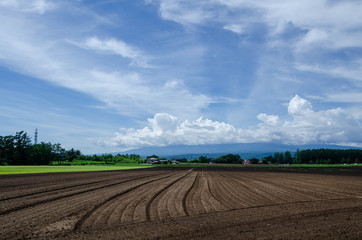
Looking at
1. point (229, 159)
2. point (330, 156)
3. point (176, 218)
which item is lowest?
point (229, 159)

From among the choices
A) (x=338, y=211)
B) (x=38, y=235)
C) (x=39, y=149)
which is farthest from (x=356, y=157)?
(x=38, y=235)

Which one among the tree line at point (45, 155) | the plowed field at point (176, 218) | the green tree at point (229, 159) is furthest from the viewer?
the green tree at point (229, 159)

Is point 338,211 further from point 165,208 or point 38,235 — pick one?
point 38,235

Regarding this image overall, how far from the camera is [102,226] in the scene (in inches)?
409

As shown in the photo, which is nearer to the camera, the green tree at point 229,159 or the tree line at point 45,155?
the tree line at point 45,155

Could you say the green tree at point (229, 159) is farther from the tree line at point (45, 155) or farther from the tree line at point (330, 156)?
the tree line at point (330, 156)

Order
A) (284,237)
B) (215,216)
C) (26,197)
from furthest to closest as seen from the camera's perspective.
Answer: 1. (26,197)
2. (215,216)
3. (284,237)

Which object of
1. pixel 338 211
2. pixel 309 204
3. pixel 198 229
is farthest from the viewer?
pixel 309 204

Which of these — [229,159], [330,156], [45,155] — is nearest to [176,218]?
[45,155]

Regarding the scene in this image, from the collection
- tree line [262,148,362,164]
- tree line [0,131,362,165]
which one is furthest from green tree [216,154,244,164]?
tree line [262,148,362,164]

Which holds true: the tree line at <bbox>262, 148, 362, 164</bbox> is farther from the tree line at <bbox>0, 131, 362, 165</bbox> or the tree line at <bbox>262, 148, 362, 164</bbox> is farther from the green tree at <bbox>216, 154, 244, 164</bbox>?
the green tree at <bbox>216, 154, 244, 164</bbox>

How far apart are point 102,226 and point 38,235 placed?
83.4 inches

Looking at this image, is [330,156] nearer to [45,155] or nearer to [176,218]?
[45,155]

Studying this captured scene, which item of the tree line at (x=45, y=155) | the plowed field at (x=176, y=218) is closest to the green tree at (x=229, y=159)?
the tree line at (x=45, y=155)
